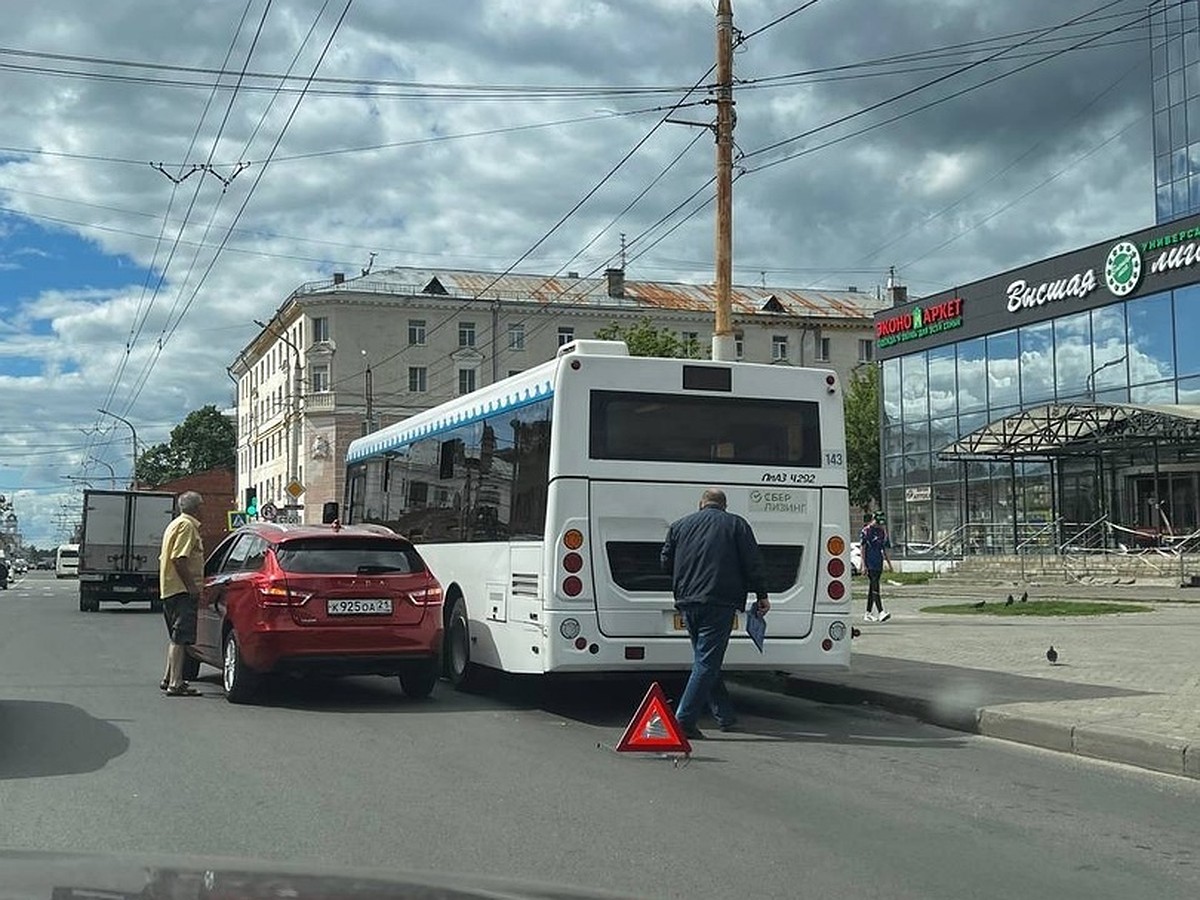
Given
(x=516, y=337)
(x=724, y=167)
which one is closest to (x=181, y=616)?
(x=724, y=167)

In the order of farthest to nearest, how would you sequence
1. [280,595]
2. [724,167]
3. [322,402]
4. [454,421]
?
[322,402] → [724,167] → [454,421] → [280,595]

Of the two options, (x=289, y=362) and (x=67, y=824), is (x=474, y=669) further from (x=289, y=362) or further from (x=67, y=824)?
(x=289, y=362)

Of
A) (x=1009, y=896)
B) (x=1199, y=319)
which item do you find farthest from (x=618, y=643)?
(x=1199, y=319)

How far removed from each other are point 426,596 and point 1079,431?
25666 millimetres

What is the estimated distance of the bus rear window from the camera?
1078 cm

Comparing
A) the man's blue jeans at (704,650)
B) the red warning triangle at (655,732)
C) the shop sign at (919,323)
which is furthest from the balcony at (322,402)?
the red warning triangle at (655,732)

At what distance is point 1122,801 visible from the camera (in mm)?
7625

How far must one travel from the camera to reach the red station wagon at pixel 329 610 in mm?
11188

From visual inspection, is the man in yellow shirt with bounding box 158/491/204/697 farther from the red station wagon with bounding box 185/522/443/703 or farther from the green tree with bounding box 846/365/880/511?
the green tree with bounding box 846/365/880/511

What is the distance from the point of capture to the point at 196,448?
5197 inches

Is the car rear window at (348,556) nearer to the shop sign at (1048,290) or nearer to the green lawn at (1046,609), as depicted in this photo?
the green lawn at (1046,609)

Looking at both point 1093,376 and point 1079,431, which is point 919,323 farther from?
point 1079,431

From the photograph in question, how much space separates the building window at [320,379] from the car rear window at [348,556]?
6468 cm

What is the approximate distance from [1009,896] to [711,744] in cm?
419
